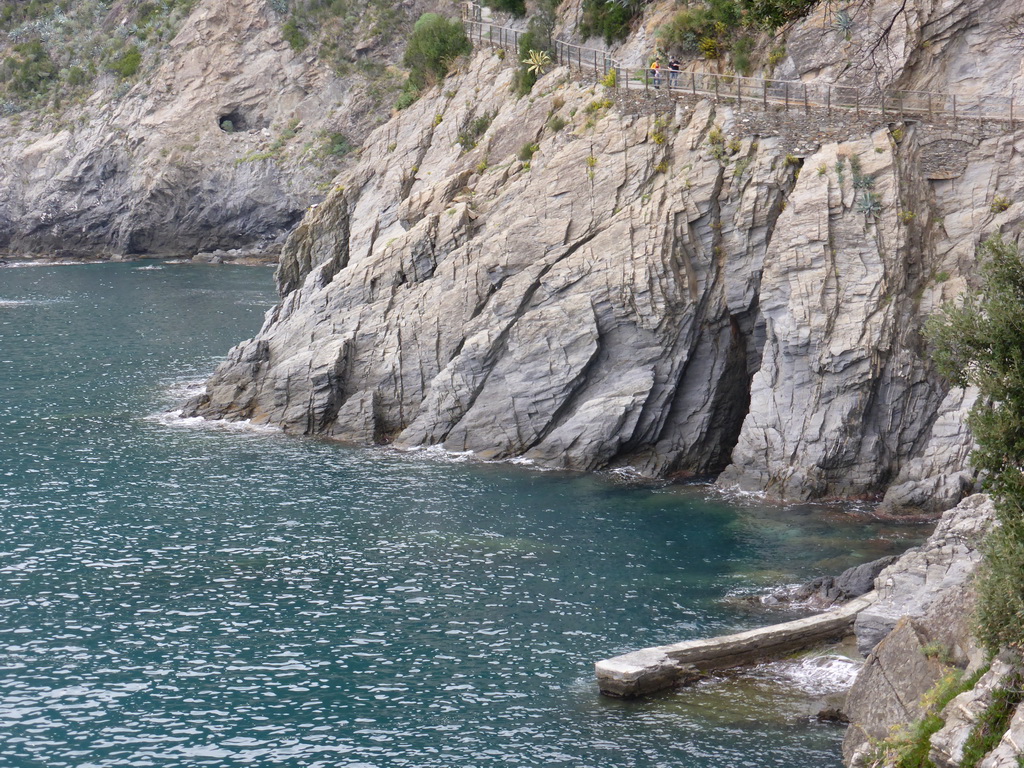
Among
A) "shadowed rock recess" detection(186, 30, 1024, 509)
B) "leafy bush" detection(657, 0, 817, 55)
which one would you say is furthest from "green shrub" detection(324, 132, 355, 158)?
"leafy bush" detection(657, 0, 817, 55)

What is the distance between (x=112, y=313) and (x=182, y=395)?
28.7 m

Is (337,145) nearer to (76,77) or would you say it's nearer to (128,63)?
(128,63)

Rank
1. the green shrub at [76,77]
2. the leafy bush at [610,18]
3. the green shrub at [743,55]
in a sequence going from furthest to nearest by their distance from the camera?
the green shrub at [76,77] → the leafy bush at [610,18] → the green shrub at [743,55]

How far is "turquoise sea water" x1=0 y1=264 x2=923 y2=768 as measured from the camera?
87.7 feet

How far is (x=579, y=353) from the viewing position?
50.9 meters

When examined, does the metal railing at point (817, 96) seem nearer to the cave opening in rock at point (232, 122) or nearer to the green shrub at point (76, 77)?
the cave opening in rock at point (232, 122)

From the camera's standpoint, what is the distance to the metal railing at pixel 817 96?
48062 mm

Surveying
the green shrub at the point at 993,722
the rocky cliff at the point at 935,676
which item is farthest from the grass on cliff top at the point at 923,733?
the green shrub at the point at 993,722

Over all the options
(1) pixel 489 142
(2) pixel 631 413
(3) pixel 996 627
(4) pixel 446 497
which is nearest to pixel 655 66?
(1) pixel 489 142

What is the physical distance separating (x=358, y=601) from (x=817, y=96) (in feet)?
101

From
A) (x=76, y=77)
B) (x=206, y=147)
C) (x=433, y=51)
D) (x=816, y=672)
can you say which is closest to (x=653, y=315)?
(x=816, y=672)

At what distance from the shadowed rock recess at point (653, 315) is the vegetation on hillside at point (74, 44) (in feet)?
262

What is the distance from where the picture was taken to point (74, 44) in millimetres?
134000

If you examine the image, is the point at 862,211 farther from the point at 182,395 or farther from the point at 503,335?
the point at 182,395
